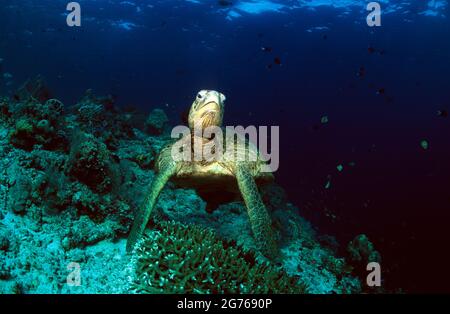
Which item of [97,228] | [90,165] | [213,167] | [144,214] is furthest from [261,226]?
[90,165]

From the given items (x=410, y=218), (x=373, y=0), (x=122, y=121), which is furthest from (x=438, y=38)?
(x=122, y=121)

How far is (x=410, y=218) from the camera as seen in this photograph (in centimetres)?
2302

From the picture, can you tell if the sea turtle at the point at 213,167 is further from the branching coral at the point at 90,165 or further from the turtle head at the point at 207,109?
the branching coral at the point at 90,165

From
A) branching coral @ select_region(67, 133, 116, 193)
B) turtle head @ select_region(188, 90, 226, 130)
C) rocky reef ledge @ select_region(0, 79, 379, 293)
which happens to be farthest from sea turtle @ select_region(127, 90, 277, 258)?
branching coral @ select_region(67, 133, 116, 193)

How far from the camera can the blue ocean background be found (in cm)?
2080

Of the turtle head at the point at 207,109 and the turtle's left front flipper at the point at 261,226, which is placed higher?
the turtle head at the point at 207,109

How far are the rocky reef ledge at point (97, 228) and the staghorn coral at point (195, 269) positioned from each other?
18mm

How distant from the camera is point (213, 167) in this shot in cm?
579

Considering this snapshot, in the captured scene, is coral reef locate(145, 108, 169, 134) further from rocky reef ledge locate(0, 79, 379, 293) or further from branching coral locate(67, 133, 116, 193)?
branching coral locate(67, 133, 116, 193)

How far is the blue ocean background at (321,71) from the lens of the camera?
819 inches

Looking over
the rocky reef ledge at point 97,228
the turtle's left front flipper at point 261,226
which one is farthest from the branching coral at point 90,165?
the turtle's left front flipper at point 261,226

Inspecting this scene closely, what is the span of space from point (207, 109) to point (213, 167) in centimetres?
116

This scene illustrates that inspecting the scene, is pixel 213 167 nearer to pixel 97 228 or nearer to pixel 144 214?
pixel 144 214
